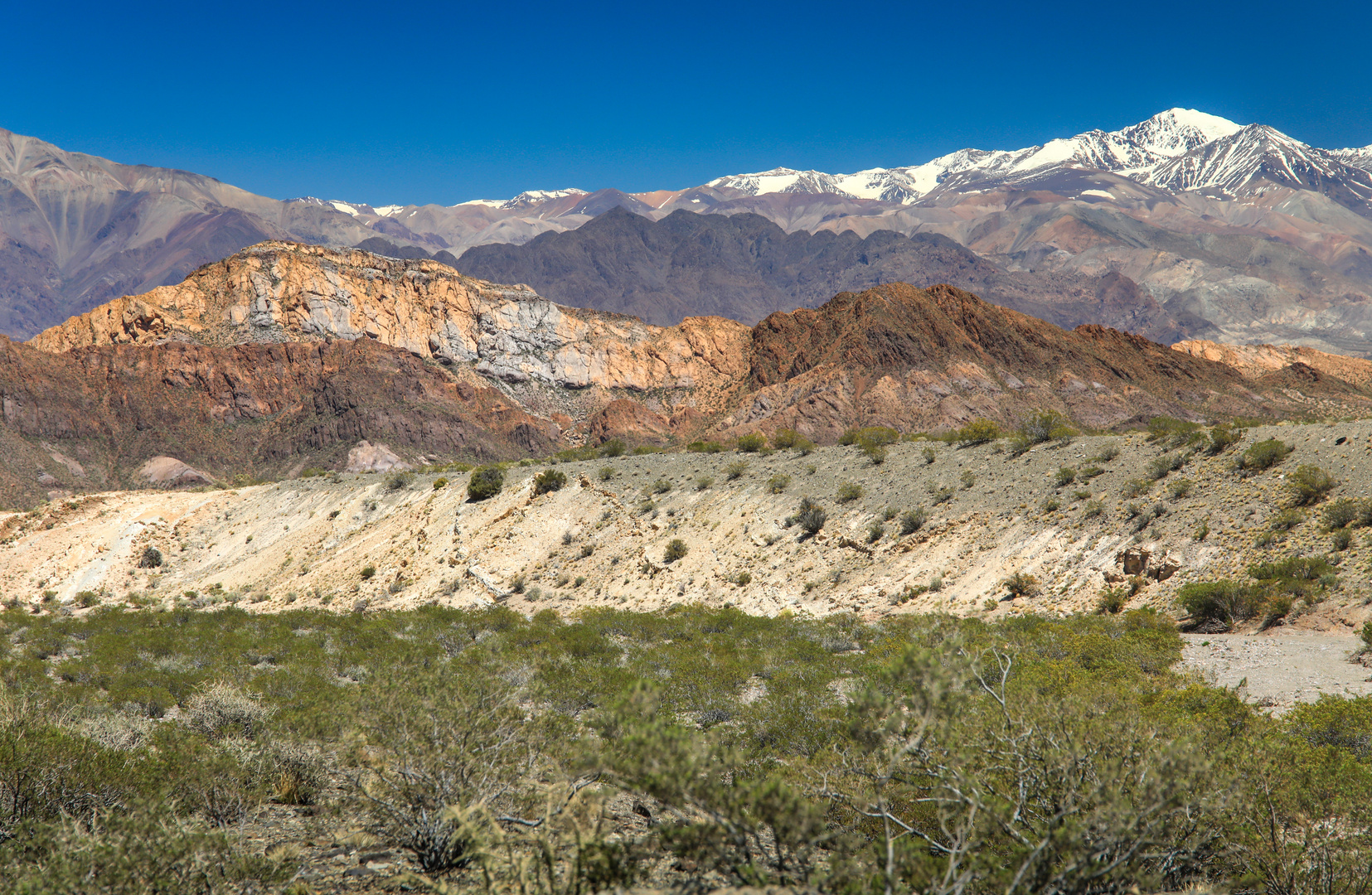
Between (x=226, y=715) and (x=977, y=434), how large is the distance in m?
28.6

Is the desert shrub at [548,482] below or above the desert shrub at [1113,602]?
above

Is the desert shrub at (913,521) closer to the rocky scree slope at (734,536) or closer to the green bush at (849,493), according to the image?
the rocky scree slope at (734,536)

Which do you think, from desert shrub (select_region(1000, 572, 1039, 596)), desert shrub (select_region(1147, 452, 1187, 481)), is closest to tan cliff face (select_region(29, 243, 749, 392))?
desert shrub (select_region(1147, 452, 1187, 481))

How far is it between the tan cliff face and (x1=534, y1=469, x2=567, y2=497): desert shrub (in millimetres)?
102843

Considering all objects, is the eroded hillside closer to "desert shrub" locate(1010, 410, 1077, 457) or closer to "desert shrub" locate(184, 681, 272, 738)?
"desert shrub" locate(1010, 410, 1077, 457)

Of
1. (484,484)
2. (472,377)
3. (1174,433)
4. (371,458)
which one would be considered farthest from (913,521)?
(472,377)

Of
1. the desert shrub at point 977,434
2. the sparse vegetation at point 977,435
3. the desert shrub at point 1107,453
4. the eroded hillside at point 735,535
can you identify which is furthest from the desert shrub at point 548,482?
the desert shrub at point 1107,453

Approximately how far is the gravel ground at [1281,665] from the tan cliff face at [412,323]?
397 ft

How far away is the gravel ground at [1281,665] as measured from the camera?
10.6 m

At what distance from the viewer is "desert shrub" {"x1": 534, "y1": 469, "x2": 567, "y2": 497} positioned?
1296 inches

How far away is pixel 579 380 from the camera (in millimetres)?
141875

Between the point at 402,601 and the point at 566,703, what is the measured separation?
18233 millimetres

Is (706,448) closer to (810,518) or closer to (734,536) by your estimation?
(734,536)

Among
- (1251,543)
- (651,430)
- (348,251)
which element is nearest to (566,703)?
(1251,543)
